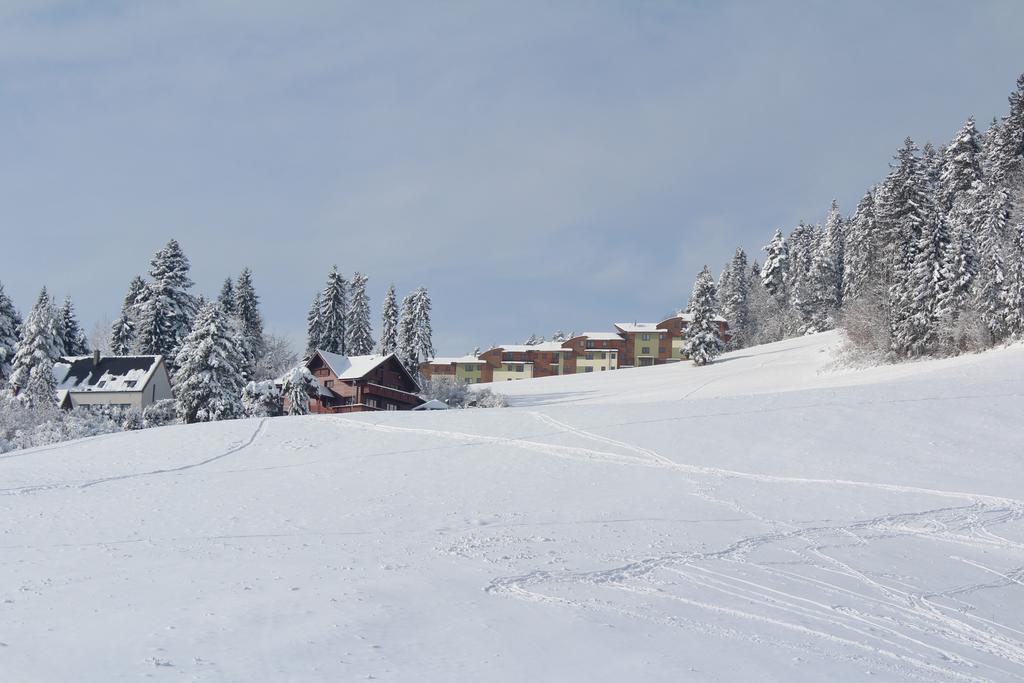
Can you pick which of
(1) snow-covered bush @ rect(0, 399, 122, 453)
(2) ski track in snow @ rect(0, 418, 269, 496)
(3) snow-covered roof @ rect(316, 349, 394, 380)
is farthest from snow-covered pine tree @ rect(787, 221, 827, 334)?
(2) ski track in snow @ rect(0, 418, 269, 496)

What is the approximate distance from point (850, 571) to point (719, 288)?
112 metres

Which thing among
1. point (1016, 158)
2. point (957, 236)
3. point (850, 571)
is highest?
point (1016, 158)

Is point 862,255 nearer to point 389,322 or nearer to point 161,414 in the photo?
point 389,322

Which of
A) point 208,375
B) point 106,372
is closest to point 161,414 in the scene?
point 208,375

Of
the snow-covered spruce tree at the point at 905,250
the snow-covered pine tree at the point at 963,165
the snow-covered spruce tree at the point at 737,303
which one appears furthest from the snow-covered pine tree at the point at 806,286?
the snow-covered spruce tree at the point at 905,250

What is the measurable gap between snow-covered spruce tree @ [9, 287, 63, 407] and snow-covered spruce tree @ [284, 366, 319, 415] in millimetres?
14977

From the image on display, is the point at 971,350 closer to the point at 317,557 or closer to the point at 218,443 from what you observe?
the point at 218,443

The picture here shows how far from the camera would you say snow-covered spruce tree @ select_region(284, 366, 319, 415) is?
47.2 meters

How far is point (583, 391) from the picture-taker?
2758 inches

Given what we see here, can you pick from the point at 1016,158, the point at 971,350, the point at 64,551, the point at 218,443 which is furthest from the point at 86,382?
the point at 1016,158

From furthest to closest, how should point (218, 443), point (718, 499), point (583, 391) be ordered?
1. point (583, 391)
2. point (218, 443)
3. point (718, 499)

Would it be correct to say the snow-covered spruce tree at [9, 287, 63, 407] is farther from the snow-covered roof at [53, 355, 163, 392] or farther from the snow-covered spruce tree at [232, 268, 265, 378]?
the snow-covered spruce tree at [232, 268, 265, 378]

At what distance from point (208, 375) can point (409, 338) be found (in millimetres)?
37051

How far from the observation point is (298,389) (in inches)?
1863
